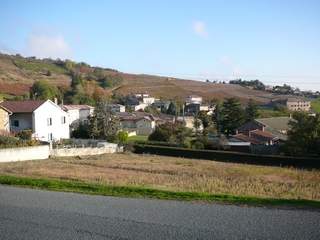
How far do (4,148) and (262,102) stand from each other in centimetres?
13233

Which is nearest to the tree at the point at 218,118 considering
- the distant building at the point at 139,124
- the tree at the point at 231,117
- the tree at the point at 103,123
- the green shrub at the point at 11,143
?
the tree at the point at 231,117

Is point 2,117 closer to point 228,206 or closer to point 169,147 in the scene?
point 169,147

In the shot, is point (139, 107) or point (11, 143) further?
point (139, 107)

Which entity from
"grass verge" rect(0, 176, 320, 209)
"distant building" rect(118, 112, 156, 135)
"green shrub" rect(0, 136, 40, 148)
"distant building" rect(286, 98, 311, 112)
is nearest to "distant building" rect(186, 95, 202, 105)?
"distant building" rect(286, 98, 311, 112)

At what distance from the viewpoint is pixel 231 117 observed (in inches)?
3253

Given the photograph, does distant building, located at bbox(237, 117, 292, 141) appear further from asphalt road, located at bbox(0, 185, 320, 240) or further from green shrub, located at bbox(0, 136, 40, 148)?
asphalt road, located at bbox(0, 185, 320, 240)

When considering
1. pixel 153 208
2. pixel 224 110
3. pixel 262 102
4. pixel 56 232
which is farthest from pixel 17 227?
pixel 262 102

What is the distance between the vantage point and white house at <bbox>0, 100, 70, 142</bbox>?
54.9 metres

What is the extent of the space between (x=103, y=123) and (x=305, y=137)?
25.6 metres

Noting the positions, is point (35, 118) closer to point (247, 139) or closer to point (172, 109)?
point (247, 139)

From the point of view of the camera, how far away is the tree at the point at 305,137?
49969 millimetres

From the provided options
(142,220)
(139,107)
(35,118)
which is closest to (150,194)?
(142,220)

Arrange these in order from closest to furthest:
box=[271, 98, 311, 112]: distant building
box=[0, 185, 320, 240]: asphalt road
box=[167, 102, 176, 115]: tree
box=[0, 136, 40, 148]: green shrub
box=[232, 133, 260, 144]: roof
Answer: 1. box=[0, 185, 320, 240]: asphalt road
2. box=[0, 136, 40, 148]: green shrub
3. box=[232, 133, 260, 144]: roof
4. box=[167, 102, 176, 115]: tree
5. box=[271, 98, 311, 112]: distant building

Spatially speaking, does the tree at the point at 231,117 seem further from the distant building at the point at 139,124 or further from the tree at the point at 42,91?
the tree at the point at 42,91
